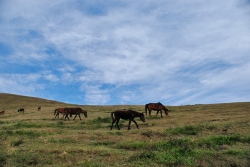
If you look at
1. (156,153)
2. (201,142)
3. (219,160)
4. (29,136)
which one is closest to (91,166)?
(156,153)

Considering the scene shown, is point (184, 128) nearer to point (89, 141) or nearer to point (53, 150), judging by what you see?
point (89, 141)

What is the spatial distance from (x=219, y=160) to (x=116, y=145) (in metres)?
5.22

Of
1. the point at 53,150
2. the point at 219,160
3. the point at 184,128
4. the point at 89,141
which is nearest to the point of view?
the point at 219,160

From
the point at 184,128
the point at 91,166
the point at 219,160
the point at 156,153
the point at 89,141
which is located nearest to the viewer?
the point at 91,166

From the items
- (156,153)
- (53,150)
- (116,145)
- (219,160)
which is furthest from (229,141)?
(53,150)

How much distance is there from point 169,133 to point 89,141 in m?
5.38

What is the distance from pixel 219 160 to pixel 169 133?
21.3 ft

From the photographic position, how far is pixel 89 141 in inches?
551

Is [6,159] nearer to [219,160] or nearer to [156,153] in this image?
[156,153]

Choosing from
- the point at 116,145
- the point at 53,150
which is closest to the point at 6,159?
the point at 53,150

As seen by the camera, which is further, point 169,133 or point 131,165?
point 169,133

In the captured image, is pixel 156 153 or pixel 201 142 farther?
pixel 201 142

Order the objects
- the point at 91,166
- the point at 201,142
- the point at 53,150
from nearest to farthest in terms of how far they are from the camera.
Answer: the point at 91,166, the point at 53,150, the point at 201,142

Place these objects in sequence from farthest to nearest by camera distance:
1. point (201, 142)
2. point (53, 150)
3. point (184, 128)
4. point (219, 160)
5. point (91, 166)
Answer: point (184, 128)
point (201, 142)
point (53, 150)
point (219, 160)
point (91, 166)
